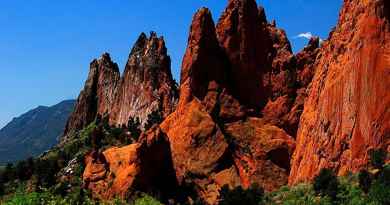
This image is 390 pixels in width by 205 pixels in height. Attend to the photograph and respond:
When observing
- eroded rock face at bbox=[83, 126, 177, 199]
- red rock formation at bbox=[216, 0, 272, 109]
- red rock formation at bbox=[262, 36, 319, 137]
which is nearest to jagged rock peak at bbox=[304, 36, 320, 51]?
red rock formation at bbox=[262, 36, 319, 137]

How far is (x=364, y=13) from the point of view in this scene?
71812 millimetres

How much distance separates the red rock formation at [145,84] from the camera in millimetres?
116062

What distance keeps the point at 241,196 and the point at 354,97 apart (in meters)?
15.5

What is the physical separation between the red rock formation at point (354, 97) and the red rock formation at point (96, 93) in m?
73.2

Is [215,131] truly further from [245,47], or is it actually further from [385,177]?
[385,177]

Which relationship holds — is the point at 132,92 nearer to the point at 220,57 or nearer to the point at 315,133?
the point at 220,57

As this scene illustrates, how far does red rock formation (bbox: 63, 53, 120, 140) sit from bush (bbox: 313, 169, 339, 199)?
262ft

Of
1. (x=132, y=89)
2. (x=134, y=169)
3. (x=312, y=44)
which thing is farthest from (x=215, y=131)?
(x=132, y=89)

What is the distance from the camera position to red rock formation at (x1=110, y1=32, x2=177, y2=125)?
116 m

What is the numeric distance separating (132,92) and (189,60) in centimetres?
3640

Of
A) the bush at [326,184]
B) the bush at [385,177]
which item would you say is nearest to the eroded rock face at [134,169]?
the bush at [326,184]

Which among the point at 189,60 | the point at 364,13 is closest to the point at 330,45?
the point at 364,13

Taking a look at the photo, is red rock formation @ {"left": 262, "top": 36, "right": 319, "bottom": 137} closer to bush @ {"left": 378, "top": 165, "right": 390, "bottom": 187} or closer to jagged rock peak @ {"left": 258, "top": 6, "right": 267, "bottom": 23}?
jagged rock peak @ {"left": 258, "top": 6, "right": 267, "bottom": 23}

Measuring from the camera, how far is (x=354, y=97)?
229 ft
